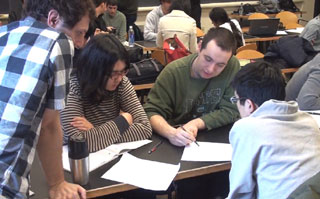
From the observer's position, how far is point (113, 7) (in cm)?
507

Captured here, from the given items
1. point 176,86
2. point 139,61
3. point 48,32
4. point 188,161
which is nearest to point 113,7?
point 139,61

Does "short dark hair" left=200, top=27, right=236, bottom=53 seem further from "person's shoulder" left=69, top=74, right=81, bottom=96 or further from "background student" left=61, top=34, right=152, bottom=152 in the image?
"person's shoulder" left=69, top=74, right=81, bottom=96

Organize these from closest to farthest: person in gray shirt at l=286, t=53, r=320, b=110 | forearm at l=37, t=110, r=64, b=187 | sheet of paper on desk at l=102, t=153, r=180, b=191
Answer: forearm at l=37, t=110, r=64, b=187
sheet of paper on desk at l=102, t=153, r=180, b=191
person in gray shirt at l=286, t=53, r=320, b=110

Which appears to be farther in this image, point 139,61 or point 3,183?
point 139,61

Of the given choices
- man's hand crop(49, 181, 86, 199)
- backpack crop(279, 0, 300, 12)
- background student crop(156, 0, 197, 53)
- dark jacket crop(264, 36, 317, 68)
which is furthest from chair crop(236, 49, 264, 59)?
backpack crop(279, 0, 300, 12)

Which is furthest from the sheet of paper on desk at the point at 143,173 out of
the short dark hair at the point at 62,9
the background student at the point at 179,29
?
the background student at the point at 179,29

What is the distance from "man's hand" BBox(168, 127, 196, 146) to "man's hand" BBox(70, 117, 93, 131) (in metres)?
0.40

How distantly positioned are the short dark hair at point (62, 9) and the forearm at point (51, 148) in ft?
1.04

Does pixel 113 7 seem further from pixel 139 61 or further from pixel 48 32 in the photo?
pixel 48 32

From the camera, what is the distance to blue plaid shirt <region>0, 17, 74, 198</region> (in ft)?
3.48

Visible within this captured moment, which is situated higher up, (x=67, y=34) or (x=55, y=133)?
(x=67, y=34)

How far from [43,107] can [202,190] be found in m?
1.30

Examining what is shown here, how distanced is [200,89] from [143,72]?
4.06 feet

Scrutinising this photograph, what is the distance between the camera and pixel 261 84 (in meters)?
1.47
